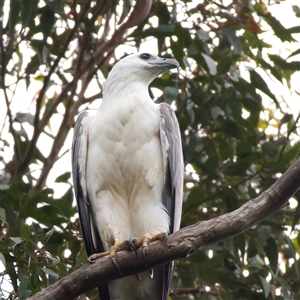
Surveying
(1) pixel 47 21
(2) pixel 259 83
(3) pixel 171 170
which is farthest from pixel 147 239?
(1) pixel 47 21

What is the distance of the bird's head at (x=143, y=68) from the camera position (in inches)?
222

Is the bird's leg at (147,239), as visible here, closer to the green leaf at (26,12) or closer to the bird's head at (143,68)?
the bird's head at (143,68)

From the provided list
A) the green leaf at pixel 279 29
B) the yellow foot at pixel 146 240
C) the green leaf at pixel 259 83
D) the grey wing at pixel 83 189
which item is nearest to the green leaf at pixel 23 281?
the yellow foot at pixel 146 240

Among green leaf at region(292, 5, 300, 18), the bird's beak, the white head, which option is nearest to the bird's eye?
the white head

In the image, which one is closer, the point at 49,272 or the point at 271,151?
the point at 49,272

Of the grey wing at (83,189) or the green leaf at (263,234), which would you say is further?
the green leaf at (263,234)

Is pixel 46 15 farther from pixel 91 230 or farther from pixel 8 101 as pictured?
pixel 91 230

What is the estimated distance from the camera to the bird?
499 cm

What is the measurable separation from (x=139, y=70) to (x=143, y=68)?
0.04m

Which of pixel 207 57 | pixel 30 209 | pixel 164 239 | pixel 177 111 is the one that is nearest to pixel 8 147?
pixel 30 209

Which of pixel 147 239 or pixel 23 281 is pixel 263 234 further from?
pixel 23 281

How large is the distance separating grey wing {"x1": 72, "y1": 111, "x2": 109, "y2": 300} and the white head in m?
0.59

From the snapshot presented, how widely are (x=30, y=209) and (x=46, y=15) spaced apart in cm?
197

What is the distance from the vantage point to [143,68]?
5.68m
